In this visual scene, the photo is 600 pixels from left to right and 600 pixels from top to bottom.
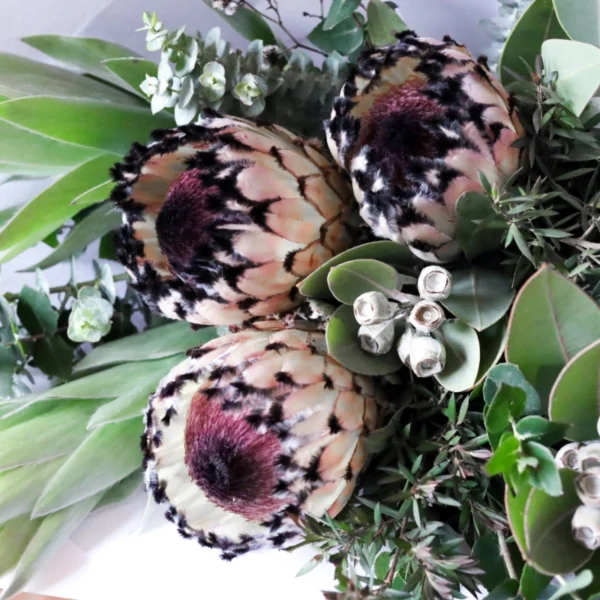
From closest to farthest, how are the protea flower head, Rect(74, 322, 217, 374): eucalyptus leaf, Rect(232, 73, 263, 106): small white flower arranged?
the protea flower head
Rect(232, 73, 263, 106): small white flower
Rect(74, 322, 217, 374): eucalyptus leaf

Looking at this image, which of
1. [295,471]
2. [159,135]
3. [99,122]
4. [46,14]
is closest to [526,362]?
[295,471]

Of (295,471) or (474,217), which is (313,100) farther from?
(295,471)

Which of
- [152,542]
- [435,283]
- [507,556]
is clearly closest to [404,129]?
[435,283]

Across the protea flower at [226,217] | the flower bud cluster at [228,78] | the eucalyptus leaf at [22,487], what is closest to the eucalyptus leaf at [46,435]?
the eucalyptus leaf at [22,487]

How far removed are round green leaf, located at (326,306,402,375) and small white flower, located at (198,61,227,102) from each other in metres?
0.29

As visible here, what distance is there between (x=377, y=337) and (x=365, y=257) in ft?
0.22

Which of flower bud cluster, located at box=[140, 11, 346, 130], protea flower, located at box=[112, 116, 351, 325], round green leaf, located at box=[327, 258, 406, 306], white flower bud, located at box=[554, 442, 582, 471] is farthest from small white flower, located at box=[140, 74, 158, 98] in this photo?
white flower bud, located at box=[554, 442, 582, 471]

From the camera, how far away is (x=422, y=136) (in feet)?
1.48

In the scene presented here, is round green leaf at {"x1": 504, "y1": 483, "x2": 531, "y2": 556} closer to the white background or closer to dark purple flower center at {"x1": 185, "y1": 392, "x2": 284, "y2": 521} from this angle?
dark purple flower center at {"x1": 185, "y1": 392, "x2": 284, "y2": 521}

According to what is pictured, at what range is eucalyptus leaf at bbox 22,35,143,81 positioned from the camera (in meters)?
0.79

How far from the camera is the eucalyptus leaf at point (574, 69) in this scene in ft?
1.49

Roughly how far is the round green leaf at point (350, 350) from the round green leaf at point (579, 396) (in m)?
0.16

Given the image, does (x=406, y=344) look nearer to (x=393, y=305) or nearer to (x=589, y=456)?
(x=393, y=305)

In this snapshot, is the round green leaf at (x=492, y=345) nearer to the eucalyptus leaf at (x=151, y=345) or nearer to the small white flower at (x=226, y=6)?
the eucalyptus leaf at (x=151, y=345)
